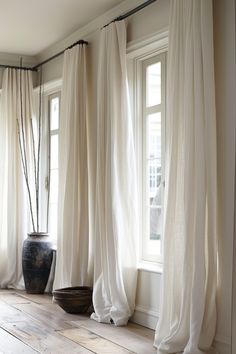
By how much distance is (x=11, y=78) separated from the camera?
716 cm

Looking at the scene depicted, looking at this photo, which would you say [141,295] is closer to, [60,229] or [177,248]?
[177,248]

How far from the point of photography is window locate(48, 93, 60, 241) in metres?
7.06

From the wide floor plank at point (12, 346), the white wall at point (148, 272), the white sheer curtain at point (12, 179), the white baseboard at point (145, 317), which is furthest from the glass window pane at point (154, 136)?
the white sheer curtain at point (12, 179)

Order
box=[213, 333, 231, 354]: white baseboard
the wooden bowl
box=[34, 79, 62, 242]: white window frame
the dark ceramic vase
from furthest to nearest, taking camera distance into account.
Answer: box=[34, 79, 62, 242]: white window frame → the dark ceramic vase → the wooden bowl → box=[213, 333, 231, 354]: white baseboard

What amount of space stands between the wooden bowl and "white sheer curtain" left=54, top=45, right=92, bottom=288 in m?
0.32

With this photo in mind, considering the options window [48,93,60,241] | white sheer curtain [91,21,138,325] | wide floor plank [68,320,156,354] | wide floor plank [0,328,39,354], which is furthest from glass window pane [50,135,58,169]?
wide floor plank [0,328,39,354]

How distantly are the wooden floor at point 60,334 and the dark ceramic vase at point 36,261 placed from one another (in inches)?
30.6

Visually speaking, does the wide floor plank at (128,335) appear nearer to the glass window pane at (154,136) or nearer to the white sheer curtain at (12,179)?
the glass window pane at (154,136)

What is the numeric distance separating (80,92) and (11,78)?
1.57 meters

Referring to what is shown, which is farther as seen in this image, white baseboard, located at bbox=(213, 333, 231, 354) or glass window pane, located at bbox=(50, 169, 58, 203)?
glass window pane, located at bbox=(50, 169, 58, 203)

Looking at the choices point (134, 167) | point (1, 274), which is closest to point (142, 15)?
point (134, 167)

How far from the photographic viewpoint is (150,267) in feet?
16.3

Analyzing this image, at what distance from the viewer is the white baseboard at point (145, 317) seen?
4746mm

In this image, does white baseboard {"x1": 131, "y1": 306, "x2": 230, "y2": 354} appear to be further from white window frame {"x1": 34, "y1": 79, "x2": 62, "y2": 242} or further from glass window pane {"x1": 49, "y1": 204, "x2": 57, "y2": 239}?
white window frame {"x1": 34, "y1": 79, "x2": 62, "y2": 242}
